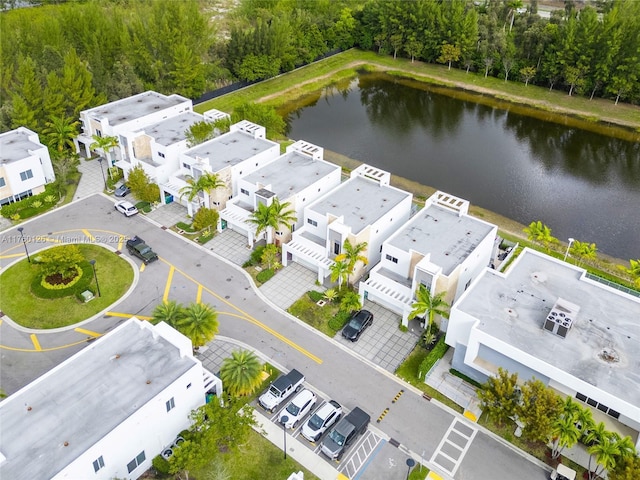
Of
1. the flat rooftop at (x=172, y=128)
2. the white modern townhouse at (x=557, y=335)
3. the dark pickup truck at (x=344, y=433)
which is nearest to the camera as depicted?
the white modern townhouse at (x=557, y=335)

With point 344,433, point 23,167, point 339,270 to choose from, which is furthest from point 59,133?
point 344,433

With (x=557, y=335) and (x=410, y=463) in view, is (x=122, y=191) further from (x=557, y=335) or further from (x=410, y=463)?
(x=557, y=335)

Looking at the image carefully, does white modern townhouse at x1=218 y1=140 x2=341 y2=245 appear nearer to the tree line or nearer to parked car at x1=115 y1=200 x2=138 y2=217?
parked car at x1=115 y1=200 x2=138 y2=217

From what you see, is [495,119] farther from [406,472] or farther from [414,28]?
[406,472]

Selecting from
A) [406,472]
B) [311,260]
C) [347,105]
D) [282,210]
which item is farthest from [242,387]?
[347,105]

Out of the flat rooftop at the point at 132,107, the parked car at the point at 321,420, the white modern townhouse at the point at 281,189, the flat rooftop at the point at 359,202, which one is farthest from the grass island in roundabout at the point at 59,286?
the flat rooftop at the point at 132,107

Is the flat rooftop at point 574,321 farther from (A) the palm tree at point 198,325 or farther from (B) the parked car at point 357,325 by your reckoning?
(A) the palm tree at point 198,325

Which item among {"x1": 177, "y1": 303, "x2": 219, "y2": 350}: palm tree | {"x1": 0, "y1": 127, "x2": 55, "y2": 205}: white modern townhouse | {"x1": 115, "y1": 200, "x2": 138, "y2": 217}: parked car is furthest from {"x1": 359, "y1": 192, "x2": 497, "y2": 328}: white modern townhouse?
{"x1": 0, "y1": 127, "x2": 55, "y2": 205}: white modern townhouse
